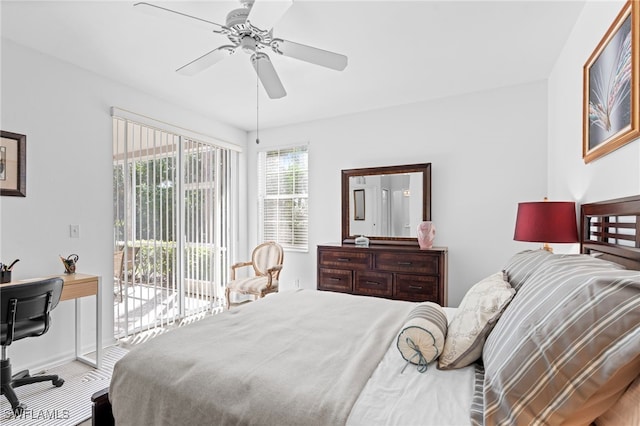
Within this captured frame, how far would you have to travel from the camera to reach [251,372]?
121 cm

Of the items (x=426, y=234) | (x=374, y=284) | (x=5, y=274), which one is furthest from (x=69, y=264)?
(x=426, y=234)

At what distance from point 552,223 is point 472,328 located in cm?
127

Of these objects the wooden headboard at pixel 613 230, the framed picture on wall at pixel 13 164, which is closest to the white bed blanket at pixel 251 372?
the wooden headboard at pixel 613 230

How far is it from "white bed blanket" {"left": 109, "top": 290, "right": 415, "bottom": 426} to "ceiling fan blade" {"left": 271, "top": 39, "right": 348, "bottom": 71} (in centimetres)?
162

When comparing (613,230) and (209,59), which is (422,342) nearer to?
(613,230)

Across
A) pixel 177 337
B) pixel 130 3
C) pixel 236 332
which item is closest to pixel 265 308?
pixel 236 332

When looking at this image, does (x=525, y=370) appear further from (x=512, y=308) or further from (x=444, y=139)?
(x=444, y=139)

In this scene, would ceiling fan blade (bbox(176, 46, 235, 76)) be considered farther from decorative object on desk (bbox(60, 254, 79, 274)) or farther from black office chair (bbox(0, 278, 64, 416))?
decorative object on desk (bbox(60, 254, 79, 274))

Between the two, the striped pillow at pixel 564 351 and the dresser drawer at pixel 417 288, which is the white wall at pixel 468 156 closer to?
the dresser drawer at pixel 417 288

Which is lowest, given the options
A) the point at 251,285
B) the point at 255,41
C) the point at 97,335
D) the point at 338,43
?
the point at 97,335

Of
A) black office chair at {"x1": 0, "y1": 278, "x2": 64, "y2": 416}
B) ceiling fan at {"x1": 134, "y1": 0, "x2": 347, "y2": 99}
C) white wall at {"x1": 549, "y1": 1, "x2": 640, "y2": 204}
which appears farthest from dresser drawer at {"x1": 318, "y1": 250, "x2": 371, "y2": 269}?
black office chair at {"x1": 0, "y1": 278, "x2": 64, "y2": 416}

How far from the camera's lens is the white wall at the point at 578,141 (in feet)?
5.26

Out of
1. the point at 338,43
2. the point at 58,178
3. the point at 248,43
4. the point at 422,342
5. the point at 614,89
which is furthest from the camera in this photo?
the point at 58,178

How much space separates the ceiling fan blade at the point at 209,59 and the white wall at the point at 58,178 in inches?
53.1
